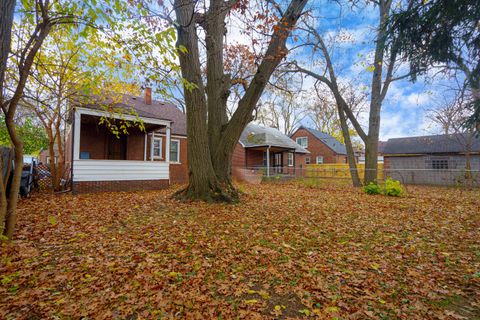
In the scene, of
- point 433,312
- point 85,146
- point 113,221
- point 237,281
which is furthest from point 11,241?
point 85,146

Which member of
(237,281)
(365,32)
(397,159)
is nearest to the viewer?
(237,281)

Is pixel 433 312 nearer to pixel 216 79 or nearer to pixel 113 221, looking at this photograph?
pixel 113 221

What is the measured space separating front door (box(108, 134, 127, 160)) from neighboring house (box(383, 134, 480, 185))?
18609mm

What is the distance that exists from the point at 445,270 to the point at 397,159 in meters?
22.3

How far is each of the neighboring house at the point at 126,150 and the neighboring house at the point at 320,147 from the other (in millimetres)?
19840

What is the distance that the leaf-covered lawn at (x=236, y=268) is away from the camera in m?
2.32

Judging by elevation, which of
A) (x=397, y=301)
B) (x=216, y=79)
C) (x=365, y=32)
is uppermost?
(x=365, y=32)

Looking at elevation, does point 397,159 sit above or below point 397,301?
above

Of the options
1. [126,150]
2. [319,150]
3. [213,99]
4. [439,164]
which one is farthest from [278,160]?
[213,99]

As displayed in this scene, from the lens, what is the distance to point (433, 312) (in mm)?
2303

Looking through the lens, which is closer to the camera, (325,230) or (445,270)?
(445,270)

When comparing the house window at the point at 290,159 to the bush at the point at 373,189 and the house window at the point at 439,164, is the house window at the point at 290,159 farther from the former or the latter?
the bush at the point at 373,189

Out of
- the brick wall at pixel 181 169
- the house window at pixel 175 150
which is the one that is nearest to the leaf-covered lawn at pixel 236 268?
the brick wall at pixel 181 169

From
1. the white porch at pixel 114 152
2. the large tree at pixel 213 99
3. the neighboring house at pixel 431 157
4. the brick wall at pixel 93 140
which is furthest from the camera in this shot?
the neighboring house at pixel 431 157
